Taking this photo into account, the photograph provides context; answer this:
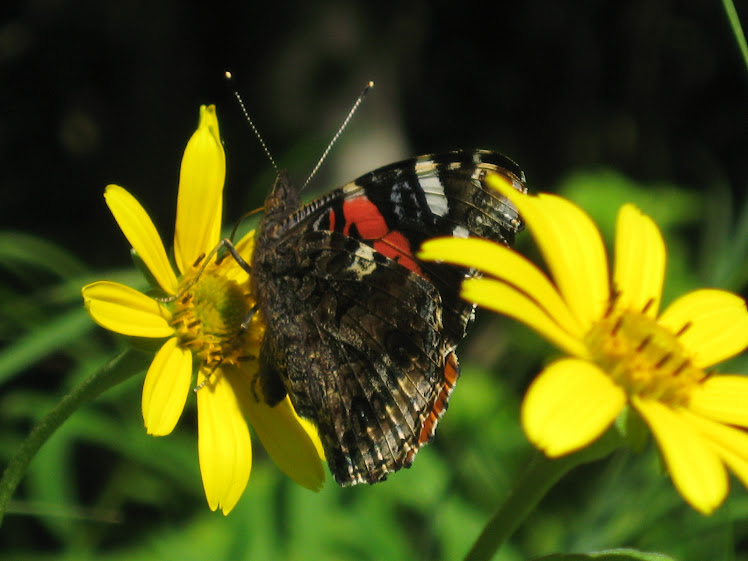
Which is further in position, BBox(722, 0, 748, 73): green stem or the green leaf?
BBox(722, 0, 748, 73): green stem

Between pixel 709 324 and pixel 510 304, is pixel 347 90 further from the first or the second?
pixel 510 304

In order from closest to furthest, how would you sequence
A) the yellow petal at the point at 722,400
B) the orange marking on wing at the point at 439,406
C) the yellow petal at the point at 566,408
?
1. the yellow petal at the point at 566,408
2. the yellow petal at the point at 722,400
3. the orange marking on wing at the point at 439,406

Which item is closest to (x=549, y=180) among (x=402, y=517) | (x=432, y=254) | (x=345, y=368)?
(x=402, y=517)

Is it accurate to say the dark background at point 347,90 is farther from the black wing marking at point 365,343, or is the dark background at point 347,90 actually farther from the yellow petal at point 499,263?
the yellow petal at point 499,263

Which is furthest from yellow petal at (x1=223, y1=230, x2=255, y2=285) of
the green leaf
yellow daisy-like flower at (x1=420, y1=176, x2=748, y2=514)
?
the green leaf

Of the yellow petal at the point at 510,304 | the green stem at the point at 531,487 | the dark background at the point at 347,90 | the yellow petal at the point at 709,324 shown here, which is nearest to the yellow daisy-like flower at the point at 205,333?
the green stem at the point at 531,487

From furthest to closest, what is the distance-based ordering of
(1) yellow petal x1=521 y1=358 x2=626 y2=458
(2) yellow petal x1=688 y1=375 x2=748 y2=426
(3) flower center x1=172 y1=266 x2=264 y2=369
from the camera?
(3) flower center x1=172 y1=266 x2=264 y2=369 → (2) yellow petal x1=688 y1=375 x2=748 y2=426 → (1) yellow petal x1=521 y1=358 x2=626 y2=458

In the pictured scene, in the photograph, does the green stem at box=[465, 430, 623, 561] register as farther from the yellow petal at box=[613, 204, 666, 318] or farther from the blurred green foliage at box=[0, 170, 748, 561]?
the blurred green foliage at box=[0, 170, 748, 561]

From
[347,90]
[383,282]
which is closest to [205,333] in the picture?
[383,282]
